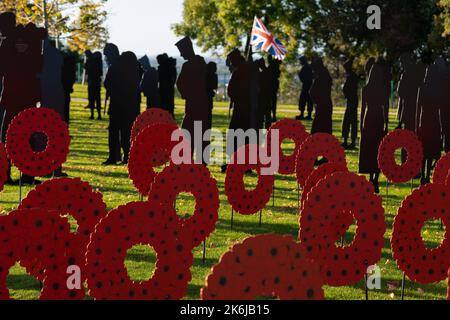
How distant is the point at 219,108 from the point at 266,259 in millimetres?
27303

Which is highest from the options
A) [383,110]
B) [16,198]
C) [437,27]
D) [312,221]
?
[437,27]

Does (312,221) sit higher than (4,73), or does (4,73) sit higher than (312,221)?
(4,73)

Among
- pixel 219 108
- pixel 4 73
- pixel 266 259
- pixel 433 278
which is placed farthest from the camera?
pixel 219 108

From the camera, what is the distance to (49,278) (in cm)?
462

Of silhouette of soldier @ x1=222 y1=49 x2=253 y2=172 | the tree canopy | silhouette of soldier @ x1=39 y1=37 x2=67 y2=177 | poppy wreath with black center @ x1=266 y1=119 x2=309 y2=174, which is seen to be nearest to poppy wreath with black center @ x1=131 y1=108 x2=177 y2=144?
poppy wreath with black center @ x1=266 y1=119 x2=309 y2=174

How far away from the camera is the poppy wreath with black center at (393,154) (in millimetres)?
10102

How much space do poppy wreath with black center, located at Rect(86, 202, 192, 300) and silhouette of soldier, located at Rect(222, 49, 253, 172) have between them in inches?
350

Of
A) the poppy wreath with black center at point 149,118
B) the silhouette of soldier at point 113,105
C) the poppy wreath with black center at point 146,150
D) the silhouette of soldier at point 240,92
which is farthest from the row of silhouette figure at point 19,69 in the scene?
the silhouette of soldier at point 240,92

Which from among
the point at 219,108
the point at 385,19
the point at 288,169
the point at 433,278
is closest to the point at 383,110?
the point at 288,169

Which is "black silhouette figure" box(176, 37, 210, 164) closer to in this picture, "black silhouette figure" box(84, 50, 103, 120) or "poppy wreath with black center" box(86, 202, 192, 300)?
"poppy wreath with black center" box(86, 202, 192, 300)

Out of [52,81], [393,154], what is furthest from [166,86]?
[393,154]

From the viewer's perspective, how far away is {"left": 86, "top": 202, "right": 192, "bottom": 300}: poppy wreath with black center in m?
4.69

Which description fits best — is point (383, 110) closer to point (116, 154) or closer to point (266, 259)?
point (116, 154)
